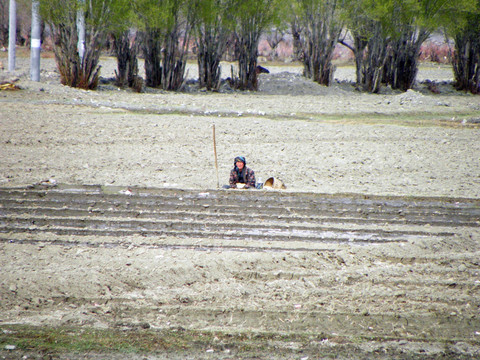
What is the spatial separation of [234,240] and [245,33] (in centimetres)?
1515

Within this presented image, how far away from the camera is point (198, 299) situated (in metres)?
4.91

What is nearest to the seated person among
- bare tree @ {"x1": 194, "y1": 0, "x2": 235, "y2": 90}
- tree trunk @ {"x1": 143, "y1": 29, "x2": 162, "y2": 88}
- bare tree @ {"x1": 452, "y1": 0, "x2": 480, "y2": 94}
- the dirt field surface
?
the dirt field surface

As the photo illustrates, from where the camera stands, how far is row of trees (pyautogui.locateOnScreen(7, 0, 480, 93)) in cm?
1723

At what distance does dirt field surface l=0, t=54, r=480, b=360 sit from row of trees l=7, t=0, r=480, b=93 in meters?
5.27

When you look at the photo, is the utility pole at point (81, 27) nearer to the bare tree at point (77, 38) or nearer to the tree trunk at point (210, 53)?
the bare tree at point (77, 38)

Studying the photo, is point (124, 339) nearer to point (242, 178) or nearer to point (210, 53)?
point (242, 178)

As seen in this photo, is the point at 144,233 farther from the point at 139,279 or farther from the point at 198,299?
the point at 198,299

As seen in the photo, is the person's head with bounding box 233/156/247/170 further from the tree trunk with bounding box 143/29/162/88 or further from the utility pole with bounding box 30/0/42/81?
the tree trunk with bounding box 143/29/162/88

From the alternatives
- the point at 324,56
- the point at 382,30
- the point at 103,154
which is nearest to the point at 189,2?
the point at 324,56

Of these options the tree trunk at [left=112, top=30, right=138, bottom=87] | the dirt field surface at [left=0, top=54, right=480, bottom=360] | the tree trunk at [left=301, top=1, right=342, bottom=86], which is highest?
the tree trunk at [left=301, top=1, right=342, bottom=86]

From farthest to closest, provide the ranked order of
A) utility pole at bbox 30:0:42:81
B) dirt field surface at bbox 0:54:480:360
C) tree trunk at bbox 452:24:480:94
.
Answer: tree trunk at bbox 452:24:480:94 → utility pole at bbox 30:0:42:81 → dirt field surface at bbox 0:54:480:360

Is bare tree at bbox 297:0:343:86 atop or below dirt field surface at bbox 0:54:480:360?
atop

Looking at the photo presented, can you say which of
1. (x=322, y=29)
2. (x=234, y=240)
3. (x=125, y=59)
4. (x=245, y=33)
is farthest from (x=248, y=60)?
(x=234, y=240)

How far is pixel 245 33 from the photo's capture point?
66.0 feet
